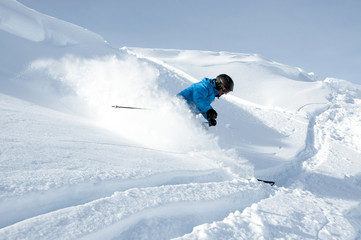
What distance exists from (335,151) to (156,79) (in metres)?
5.97

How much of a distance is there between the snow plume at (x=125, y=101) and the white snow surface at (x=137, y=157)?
Result: 4 cm

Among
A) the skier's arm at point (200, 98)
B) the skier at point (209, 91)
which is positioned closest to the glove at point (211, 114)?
the skier at point (209, 91)

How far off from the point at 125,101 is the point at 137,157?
3.37 meters

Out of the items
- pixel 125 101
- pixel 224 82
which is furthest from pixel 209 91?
pixel 125 101

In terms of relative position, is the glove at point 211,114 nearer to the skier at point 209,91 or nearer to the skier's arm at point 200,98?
the skier at point 209,91

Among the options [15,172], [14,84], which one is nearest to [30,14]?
[14,84]

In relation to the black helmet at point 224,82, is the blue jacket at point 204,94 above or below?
below

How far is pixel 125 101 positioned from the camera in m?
6.34

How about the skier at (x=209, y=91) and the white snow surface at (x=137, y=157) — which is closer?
the white snow surface at (x=137, y=157)

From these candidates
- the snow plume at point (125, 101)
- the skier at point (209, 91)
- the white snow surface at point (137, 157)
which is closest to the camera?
the white snow surface at point (137, 157)

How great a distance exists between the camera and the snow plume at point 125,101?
4.93 meters

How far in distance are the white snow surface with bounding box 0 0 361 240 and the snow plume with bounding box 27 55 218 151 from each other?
1.5 inches

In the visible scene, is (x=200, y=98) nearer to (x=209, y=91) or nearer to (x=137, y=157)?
(x=209, y=91)

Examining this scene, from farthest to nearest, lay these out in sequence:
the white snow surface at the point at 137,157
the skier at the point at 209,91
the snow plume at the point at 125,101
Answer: the skier at the point at 209,91, the snow plume at the point at 125,101, the white snow surface at the point at 137,157
